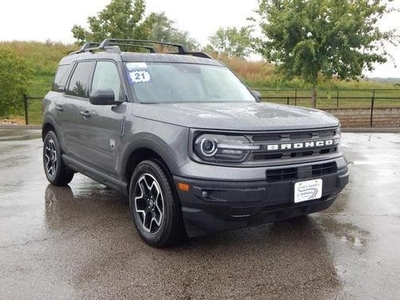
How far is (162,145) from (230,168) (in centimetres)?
63

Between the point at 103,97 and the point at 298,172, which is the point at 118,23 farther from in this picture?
the point at 298,172

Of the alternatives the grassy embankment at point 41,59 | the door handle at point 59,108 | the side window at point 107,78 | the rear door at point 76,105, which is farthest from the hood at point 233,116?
the grassy embankment at point 41,59

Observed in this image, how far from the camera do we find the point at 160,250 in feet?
12.5

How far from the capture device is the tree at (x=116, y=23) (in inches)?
779

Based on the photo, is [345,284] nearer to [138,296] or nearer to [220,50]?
[138,296]

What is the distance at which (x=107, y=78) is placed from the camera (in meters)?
4.74

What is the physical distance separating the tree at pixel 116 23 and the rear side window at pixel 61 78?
1420 centimetres

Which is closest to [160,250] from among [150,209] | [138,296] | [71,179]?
[150,209]

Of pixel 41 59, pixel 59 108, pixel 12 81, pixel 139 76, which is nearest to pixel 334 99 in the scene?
pixel 12 81

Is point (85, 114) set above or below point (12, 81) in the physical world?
below

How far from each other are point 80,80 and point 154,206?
2.31m

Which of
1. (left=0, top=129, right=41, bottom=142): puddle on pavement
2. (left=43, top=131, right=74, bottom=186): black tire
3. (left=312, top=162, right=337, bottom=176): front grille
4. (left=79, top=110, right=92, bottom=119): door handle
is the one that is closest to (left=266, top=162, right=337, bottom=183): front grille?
(left=312, top=162, right=337, bottom=176): front grille

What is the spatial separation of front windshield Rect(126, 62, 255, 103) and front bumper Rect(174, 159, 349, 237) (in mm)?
1213

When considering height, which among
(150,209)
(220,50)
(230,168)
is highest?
(220,50)
